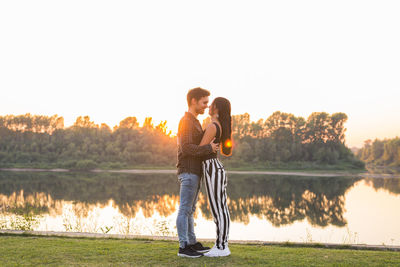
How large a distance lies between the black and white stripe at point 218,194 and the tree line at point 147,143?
59.6 metres

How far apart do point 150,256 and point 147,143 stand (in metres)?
68.3

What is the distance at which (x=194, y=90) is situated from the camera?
15.1 ft

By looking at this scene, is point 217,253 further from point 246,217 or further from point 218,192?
point 246,217

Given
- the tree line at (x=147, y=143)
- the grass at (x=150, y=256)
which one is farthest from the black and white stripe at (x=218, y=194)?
the tree line at (x=147, y=143)

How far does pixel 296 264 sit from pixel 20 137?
81.9 metres

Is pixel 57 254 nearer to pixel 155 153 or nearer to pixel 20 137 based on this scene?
pixel 155 153

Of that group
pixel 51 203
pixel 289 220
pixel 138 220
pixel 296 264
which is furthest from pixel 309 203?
pixel 296 264

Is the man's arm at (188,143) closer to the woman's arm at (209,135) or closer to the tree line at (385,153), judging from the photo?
the woman's arm at (209,135)

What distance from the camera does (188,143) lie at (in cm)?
445

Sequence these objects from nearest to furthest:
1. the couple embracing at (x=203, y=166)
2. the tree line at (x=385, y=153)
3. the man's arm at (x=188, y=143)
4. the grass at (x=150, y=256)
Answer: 1. the grass at (x=150, y=256)
2. the man's arm at (x=188, y=143)
3. the couple embracing at (x=203, y=166)
4. the tree line at (x=385, y=153)

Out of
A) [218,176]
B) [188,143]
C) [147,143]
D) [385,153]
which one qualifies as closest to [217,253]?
[218,176]

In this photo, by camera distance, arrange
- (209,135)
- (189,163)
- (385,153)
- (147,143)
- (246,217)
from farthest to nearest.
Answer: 1. (385,153)
2. (147,143)
3. (246,217)
4. (189,163)
5. (209,135)

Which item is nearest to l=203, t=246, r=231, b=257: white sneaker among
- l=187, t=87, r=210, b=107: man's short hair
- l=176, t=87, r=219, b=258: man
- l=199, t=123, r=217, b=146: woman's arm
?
l=176, t=87, r=219, b=258: man

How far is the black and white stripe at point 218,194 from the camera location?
448 cm
